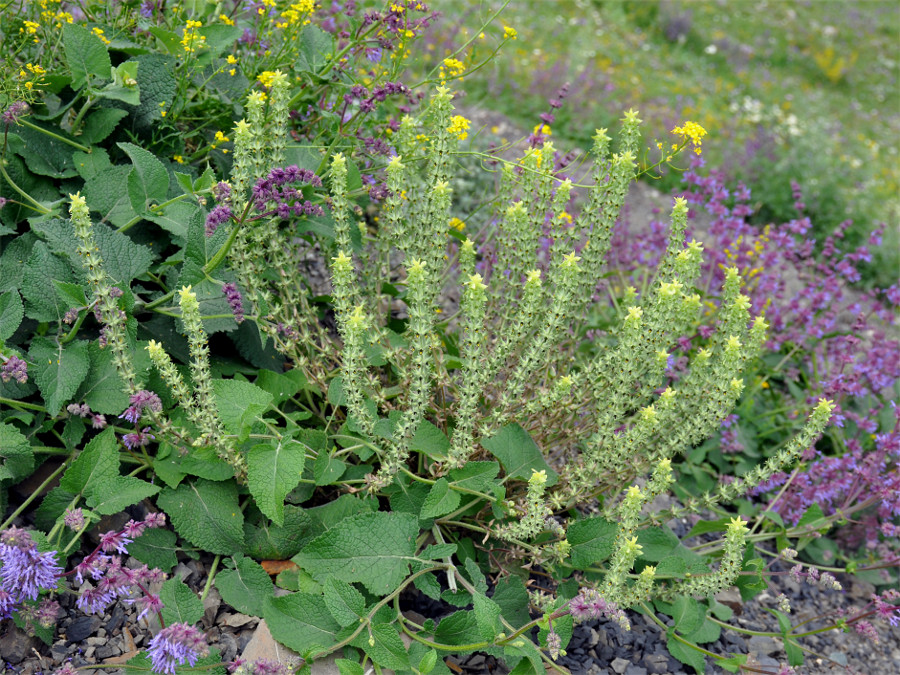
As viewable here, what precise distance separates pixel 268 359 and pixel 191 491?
1.88ft

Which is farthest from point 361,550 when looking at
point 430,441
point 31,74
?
point 31,74

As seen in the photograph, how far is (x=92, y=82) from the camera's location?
8.49ft

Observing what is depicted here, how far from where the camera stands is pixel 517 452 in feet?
7.96

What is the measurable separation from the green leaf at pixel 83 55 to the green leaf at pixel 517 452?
180 centimetres

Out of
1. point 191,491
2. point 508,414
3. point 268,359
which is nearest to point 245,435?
point 191,491

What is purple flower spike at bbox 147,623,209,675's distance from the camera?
1.69 metres

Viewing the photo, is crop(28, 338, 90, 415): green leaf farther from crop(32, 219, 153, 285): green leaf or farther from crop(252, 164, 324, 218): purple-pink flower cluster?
crop(252, 164, 324, 218): purple-pink flower cluster

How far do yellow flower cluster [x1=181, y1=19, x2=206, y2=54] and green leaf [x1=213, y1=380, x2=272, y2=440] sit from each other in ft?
4.03

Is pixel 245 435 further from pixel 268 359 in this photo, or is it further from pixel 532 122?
pixel 532 122

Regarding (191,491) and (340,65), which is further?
(340,65)

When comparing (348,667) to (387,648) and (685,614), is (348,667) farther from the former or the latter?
(685,614)

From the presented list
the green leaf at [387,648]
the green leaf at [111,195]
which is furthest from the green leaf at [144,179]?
the green leaf at [387,648]

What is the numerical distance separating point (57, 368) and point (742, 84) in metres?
9.99

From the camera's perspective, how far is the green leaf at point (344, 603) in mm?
2024
